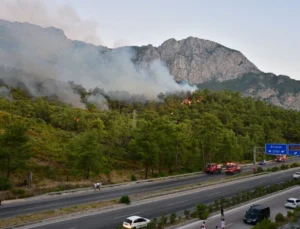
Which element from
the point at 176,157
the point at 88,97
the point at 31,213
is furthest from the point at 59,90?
the point at 31,213

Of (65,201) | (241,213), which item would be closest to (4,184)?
(65,201)

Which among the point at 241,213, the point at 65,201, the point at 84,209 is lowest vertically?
the point at 241,213

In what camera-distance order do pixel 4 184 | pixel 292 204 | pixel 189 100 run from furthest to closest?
pixel 189 100, pixel 4 184, pixel 292 204

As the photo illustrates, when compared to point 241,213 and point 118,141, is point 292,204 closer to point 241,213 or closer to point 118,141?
point 241,213

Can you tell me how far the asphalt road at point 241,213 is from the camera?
26.2 metres

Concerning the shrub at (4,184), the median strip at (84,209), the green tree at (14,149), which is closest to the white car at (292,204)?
the median strip at (84,209)

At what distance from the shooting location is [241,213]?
30969mm

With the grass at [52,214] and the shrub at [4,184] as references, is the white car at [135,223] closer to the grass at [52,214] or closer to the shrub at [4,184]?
the grass at [52,214]

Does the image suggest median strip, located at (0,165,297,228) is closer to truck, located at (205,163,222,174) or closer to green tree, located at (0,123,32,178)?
green tree, located at (0,123,32,178)

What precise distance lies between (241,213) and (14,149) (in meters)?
29.1

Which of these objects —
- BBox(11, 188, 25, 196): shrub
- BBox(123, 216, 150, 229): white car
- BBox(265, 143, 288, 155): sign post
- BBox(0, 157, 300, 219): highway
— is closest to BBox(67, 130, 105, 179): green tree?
BBox(0, 157, 300, 219): highway

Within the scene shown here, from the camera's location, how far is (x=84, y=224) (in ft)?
83.1

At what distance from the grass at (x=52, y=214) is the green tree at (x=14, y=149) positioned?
14.0 metres

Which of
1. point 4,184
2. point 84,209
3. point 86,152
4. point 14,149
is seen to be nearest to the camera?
point 84,209
